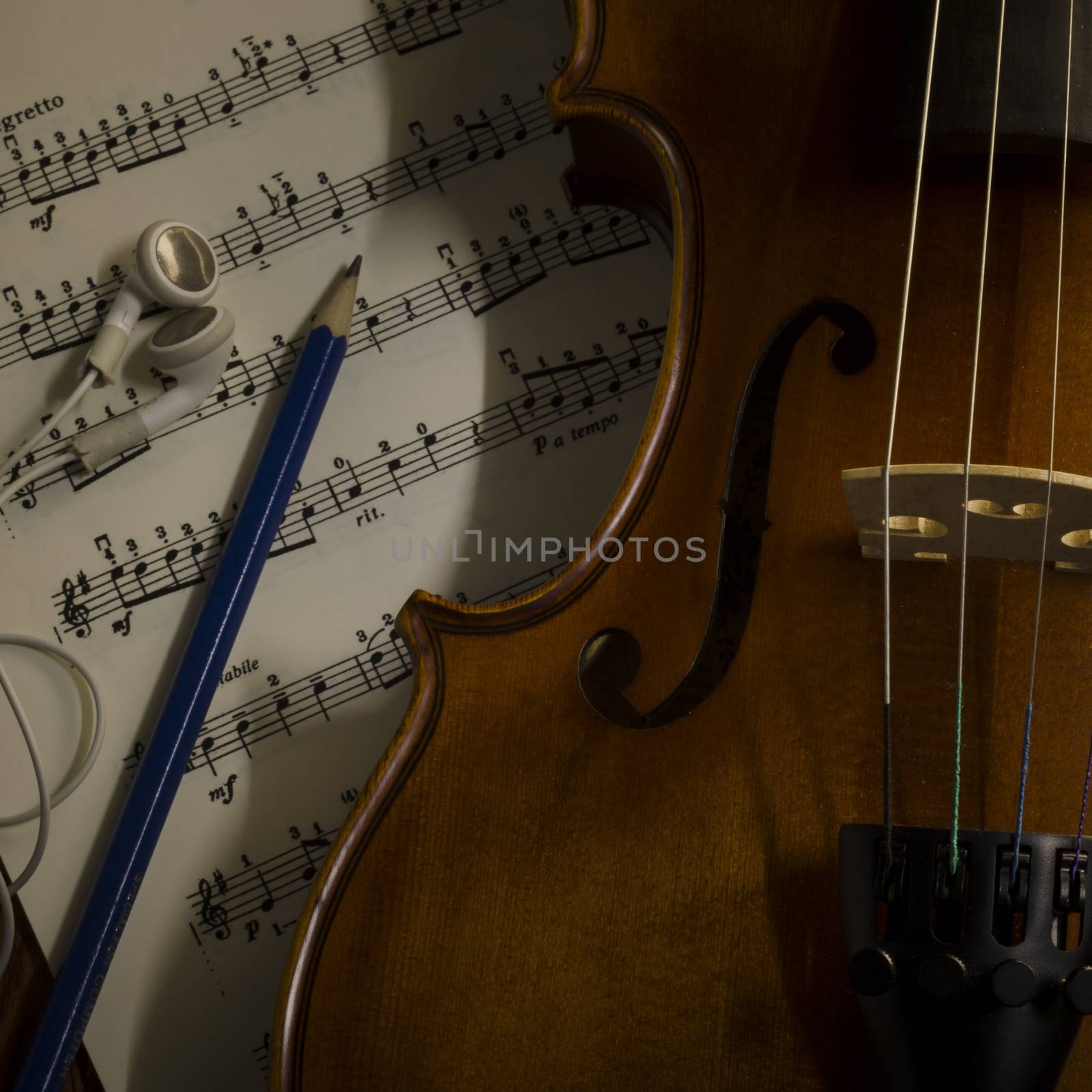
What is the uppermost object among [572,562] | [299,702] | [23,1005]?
[572,562]

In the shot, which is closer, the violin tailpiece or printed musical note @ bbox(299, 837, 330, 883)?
the violin tailpiece

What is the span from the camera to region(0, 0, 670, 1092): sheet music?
2.94ft

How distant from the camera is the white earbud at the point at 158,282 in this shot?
90 centimetres

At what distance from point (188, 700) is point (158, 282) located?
38 centimetres

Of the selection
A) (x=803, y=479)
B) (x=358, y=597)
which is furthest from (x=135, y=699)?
(x=803, y=479)

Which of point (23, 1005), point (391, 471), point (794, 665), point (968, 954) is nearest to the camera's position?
point (968, 954)

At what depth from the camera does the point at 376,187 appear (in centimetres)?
97

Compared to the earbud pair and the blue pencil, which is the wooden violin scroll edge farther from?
the earbud pair

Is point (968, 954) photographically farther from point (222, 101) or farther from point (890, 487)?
point (222, 101)

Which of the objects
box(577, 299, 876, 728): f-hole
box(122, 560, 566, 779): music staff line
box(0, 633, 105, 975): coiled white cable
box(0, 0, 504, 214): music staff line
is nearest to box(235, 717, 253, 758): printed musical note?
box(122, 560, 566, 779): music staff line

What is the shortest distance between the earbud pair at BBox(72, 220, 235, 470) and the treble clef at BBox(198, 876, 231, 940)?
1.29 feet

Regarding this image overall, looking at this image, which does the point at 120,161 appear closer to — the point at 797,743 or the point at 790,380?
the point at 790,380

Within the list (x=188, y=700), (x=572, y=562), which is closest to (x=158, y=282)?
(x=188, y=700)

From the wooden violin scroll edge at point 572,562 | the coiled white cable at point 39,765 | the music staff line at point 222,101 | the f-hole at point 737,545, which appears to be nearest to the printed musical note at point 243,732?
the coiled white cable at point 39,765
